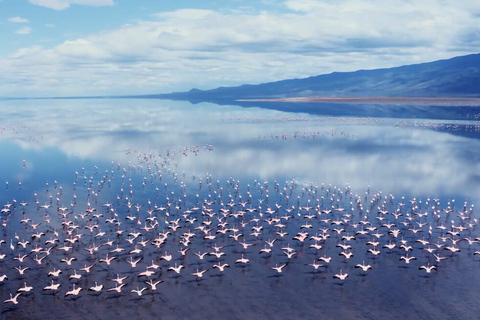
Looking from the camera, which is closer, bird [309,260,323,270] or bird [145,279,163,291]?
bird [145,279,163,291]

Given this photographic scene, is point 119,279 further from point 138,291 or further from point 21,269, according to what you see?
point 21,269

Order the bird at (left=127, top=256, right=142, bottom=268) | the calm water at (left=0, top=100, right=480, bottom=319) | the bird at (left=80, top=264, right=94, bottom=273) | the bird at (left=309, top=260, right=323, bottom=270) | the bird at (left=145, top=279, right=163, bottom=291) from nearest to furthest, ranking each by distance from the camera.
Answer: the calm water at (left=0, top=100, right=480, bottom=319) < the bird at (left=145, top=279, right=163, bottom=291) < the bird at (left=80, top=264, right=94, bottom=273) < the bird at (left=309, top=260, right=323, bottom=270) < the bird at (left=127, top=256, right=142, bottom=268)

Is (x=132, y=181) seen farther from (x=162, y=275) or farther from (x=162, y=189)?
(x=162, y=275)

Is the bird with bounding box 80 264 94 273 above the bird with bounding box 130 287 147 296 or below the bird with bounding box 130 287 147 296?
above

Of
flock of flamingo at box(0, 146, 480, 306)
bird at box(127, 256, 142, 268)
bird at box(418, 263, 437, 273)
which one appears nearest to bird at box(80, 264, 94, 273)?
flock of flamingo at box(0, 146, 480, 306)

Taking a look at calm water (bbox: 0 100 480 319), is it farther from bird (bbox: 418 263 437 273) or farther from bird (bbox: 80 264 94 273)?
bird (bbox: 418 263 437 273)

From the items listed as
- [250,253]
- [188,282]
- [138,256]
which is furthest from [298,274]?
[138,256]

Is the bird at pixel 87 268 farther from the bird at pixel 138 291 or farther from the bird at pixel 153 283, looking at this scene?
the bird at pixel 153 283

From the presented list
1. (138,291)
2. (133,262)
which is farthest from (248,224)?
(138,291)
